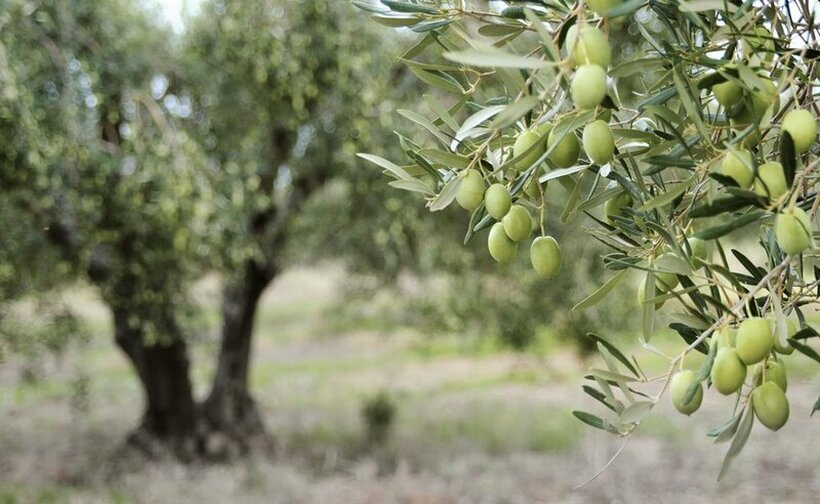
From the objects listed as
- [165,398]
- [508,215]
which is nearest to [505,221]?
[508,215]

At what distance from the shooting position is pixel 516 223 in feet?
3.35

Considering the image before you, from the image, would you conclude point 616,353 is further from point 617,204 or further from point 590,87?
point 590,87

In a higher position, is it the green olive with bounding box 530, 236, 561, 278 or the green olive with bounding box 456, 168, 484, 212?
the green olive with bounding box 456, 168, 484, 212

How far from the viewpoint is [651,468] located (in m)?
8.38

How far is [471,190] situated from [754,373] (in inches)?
16.1

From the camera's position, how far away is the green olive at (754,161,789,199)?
0.88 meters

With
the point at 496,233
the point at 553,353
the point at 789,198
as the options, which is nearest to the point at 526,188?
the point at 496,233

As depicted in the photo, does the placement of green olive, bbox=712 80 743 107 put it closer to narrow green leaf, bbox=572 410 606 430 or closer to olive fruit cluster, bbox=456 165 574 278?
olive fruit cluster, bbox=456 165 574 278

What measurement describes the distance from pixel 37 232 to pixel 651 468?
245 inches

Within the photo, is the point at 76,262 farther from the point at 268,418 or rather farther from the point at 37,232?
the point at 268,418

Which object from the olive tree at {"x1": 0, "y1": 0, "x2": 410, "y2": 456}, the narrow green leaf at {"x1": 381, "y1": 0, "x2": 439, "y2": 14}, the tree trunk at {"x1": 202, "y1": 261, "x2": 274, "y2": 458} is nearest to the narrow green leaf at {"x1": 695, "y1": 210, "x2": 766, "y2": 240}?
the narrow green leaf at {"x1": 381, "y1": 0, "x2": 439, "y2": 14}

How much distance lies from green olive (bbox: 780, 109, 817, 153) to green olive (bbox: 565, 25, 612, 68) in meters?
0.26

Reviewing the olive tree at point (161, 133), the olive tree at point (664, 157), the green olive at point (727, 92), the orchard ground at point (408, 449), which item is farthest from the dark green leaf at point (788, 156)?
the orchard ground at point (408, 449)

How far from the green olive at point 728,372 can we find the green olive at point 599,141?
261mm
